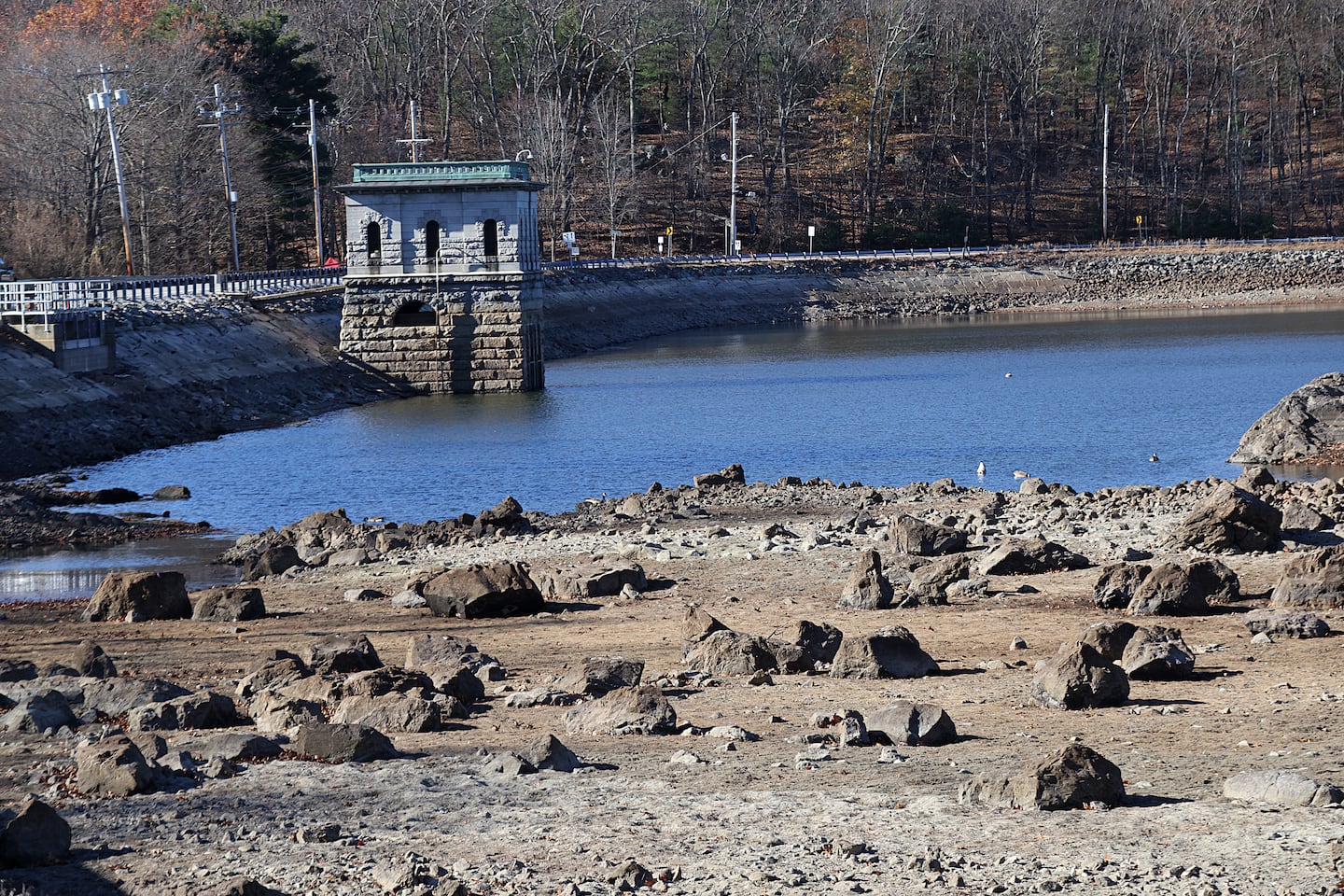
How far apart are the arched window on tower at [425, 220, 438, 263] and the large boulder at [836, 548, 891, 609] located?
136 ft

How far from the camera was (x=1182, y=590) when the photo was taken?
18.7 meters

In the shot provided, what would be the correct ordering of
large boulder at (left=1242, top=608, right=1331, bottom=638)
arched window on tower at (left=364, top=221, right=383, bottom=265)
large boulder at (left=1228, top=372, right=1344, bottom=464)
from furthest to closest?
arched window on tower at (left=364, top=221, right=383, bottom=265) → large boulder at (left=1228, top=372, right=1344, bottom=464) → large boulder at (left=1242, top=608, right=1331, bottom=638)

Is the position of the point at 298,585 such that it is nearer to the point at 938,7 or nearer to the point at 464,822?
the point at 464,822

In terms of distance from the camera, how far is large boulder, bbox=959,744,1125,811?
444 inches

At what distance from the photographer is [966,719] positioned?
14.2m

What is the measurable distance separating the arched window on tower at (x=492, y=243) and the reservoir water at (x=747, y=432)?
187 inches

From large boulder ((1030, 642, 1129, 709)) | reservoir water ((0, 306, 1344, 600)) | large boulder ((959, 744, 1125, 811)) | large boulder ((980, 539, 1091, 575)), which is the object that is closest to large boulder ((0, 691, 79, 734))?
large boulder ((959, 744, 1125, 811))

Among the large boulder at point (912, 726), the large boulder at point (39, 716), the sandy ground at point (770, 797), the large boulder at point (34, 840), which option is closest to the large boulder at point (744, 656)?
the sandy ground at point (770, 797)

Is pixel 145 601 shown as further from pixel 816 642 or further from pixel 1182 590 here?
pixel 1182 590

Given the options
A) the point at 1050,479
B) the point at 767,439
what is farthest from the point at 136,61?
the point at 1050,479

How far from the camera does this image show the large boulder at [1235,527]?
22375mm

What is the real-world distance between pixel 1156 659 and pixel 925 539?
8761 millimetres

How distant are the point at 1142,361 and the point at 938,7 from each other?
→ 68438mm

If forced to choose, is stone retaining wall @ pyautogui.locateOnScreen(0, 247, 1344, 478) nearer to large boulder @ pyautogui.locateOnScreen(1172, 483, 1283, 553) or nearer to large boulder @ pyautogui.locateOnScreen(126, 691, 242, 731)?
large boulder @ pyautogui.locateOnScreen(126, 691, 242, 731)
